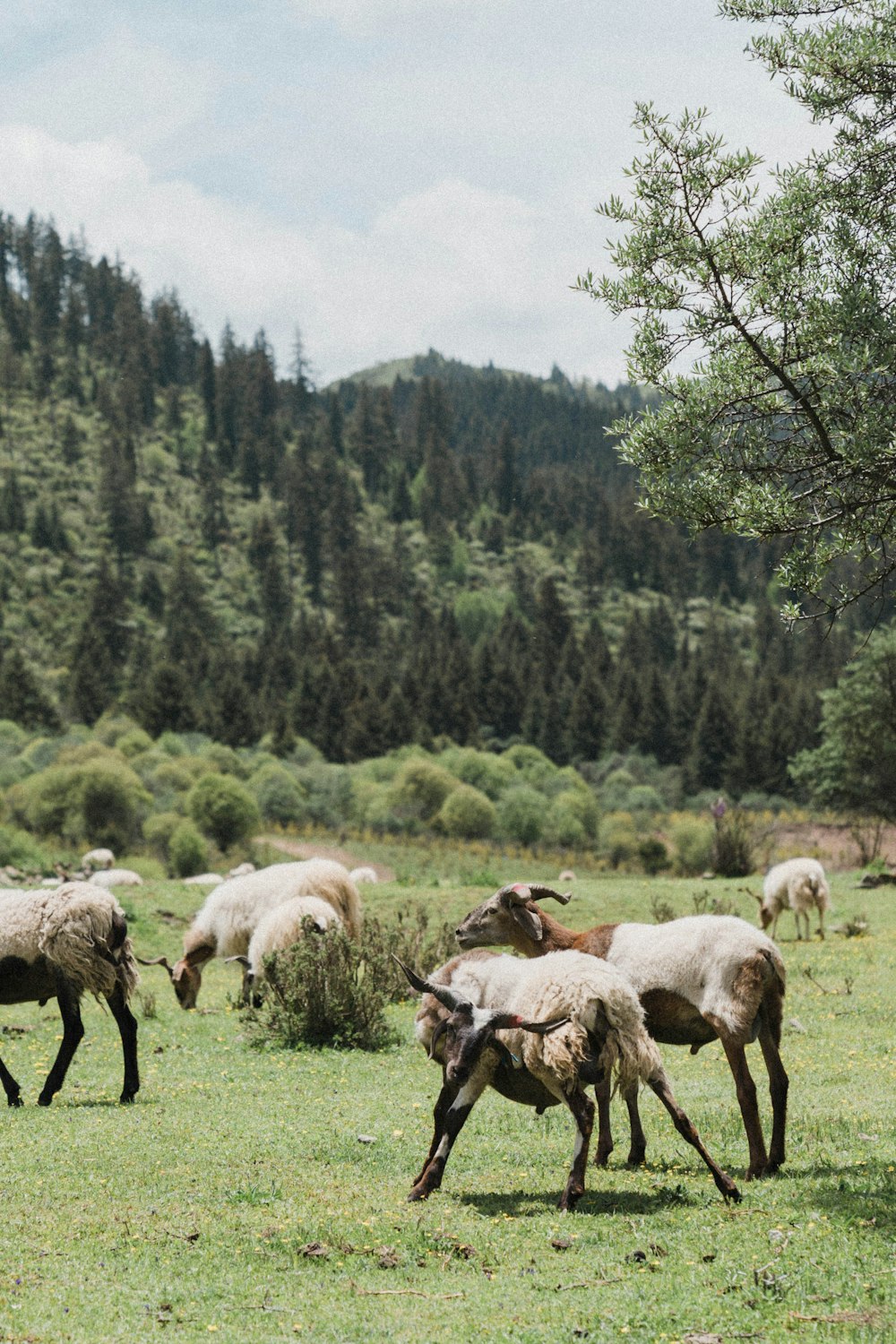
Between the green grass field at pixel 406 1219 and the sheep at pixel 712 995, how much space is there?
0.35 m

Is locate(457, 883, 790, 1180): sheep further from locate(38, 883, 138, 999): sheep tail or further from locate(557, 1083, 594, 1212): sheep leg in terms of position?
locate(38, 883, 138, 999): sheep tail

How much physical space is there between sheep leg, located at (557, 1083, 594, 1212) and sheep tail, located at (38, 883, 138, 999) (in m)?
4.56

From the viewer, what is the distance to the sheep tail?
998 centimetres

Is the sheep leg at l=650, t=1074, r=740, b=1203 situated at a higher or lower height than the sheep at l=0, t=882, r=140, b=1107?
lower

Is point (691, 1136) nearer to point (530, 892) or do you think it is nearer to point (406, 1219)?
point (406, 1219)

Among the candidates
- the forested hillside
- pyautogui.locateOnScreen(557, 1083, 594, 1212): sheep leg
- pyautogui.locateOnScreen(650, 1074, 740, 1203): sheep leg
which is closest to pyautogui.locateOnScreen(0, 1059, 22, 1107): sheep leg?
pyautogui.locateOnScreen(557, 1083, 594, 1212): sheep leg

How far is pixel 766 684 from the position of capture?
10675cm

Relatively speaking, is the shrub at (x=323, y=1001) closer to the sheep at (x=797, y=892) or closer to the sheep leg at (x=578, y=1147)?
the sheep leg at (x=578, y=1147)

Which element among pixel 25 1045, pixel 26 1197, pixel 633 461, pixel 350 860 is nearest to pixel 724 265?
pixel 633 461

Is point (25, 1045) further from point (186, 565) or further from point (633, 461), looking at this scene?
point (186, 565)

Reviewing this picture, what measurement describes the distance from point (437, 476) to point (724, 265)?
157 metres

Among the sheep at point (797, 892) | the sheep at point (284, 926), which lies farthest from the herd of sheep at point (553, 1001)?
the sheep at point (797, 892)

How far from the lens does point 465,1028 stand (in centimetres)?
737

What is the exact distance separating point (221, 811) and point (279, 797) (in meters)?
18.0
